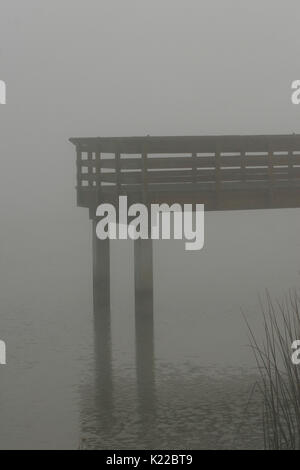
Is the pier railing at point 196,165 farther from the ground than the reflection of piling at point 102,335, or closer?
farther from the ground

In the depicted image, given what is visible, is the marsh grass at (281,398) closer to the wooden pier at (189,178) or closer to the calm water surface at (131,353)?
the calm water surface at (131,353)

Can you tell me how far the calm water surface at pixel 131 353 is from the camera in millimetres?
12570

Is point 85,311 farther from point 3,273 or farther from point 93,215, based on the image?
point 3,273

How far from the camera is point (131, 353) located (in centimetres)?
1678

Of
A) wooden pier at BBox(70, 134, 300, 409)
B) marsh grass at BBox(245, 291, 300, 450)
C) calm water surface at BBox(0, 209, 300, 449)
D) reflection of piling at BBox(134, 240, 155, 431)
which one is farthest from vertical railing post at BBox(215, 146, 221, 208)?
marsh grass at BBox(245, 291, 300, 450)

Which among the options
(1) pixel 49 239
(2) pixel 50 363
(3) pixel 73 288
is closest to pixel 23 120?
(1) pixel 49 239

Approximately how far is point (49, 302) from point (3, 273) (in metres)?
4.94

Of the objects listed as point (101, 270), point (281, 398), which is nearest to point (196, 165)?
point (101, 270)

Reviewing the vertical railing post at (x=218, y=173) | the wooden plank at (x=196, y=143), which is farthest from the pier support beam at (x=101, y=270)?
the vertical railing post at (x=218, y=173)

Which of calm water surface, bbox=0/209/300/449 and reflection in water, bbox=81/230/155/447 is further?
reflection in water, bbox=81/230/155/447

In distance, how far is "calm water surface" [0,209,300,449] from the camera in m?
12.6

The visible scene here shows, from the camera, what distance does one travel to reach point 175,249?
101 feet

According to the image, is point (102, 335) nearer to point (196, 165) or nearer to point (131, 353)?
point (131, 353)

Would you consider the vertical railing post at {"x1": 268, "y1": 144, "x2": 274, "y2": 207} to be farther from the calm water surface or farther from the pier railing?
the calm water surface
